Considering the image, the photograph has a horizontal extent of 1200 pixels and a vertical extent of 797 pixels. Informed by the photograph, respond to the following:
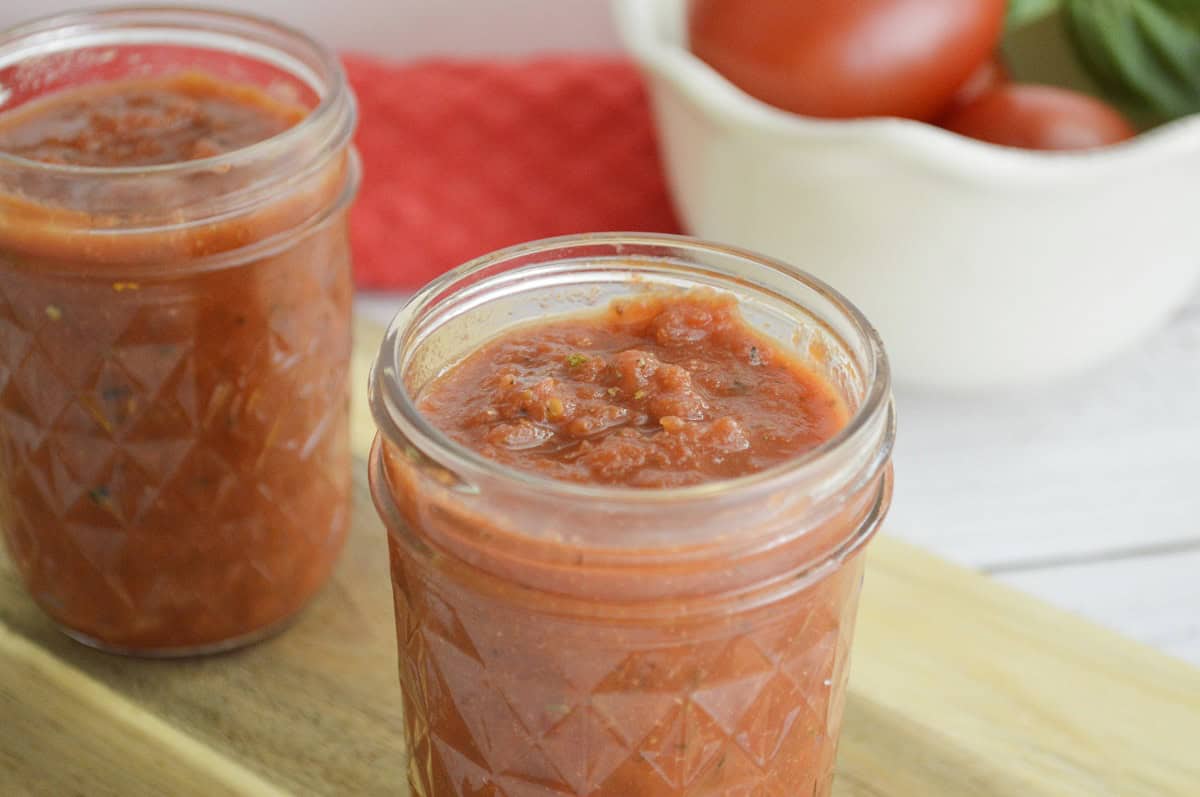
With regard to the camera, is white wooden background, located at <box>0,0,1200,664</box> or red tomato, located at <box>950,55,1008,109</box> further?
red tomato, located at <box>950,55,1008,109</box>

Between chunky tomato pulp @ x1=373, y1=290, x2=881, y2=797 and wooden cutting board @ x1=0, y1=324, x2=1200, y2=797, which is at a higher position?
chunky tomato pulp @ x1=373, y1=290, x2=881, y2=797

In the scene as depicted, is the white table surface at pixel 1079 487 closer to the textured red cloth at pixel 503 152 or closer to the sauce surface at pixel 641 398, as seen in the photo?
the textured red cloth at pixel 503 152

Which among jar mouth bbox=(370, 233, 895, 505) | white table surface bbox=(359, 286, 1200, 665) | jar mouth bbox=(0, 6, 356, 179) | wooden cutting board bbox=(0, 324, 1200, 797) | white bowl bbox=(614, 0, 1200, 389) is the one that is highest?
jar mouth bbox=(370, 233, 895, 505)

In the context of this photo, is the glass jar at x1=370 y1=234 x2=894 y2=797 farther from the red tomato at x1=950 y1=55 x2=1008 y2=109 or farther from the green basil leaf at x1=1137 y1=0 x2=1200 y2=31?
the green basil leaf at x1=1137 y1=0 x2=1200 y2=31

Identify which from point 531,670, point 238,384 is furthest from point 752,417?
point 238,384

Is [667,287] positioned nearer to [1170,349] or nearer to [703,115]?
[703,115]

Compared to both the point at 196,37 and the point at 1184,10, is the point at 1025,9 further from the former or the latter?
the point at 196,37

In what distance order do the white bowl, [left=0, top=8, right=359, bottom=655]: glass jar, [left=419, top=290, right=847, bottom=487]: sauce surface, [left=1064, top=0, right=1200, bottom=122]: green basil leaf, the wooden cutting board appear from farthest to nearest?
[left=1064, top=0, right=1200, bottom=122]: green basil leaf
the white bowl
the wooden cutting board
[left=0, top=8, right=359, bottom=655]: glass jar
[left=419, top=290, right=847, bottom=487]: sauce surface

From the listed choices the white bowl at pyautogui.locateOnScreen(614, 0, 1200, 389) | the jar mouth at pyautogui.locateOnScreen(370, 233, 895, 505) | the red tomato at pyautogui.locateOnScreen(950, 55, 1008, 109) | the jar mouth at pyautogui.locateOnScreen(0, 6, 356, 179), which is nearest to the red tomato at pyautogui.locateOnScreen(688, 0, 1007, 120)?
the white bowl at pyautogui.locateOnScreen(614, 0, 1200, 389)
